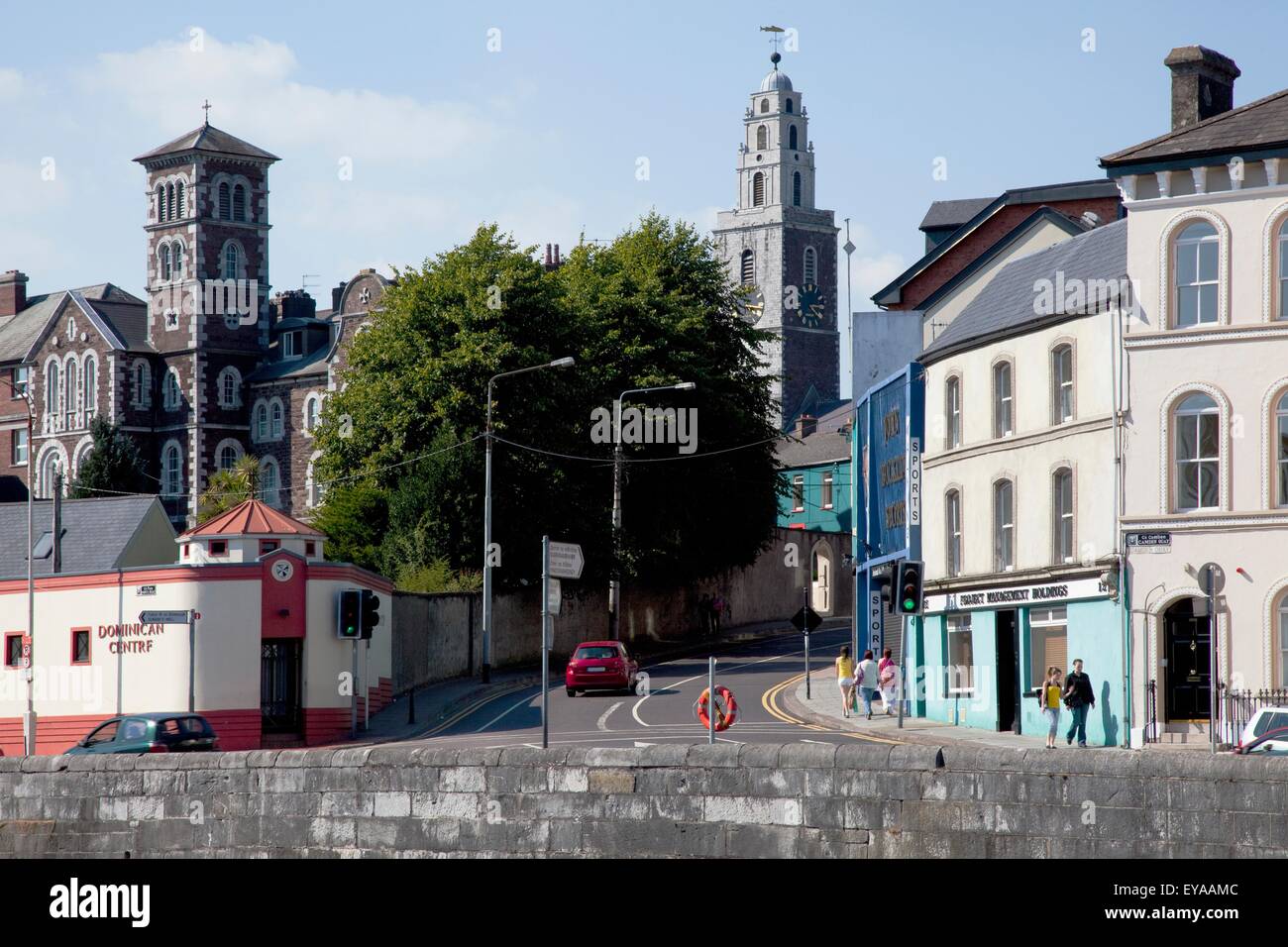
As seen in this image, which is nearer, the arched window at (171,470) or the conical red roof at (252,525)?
the conical red roof at (252,525)

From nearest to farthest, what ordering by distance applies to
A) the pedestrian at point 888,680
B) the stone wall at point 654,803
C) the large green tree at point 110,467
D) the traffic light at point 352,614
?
1. the stone wall at point 654,803
2. the traffic light at point 352,614
3. the pedestrian at point 888,680
4. the large green tree at point 110,467

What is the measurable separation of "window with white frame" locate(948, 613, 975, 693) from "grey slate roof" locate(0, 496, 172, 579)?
22.7 meters

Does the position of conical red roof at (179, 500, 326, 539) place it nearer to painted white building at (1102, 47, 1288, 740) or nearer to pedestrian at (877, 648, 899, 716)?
pedestrian at (877, 648, 899, 716)

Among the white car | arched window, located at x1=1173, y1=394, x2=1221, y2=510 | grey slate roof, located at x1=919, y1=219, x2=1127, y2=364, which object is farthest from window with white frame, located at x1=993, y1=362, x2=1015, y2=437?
the white car

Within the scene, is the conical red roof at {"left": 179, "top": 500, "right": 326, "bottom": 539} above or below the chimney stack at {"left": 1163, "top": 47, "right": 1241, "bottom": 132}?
below

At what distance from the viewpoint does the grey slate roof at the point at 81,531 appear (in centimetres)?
5153

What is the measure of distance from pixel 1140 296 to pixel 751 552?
3591 cm

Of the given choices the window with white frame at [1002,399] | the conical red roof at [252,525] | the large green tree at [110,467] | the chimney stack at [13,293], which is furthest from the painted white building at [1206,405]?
the chimney stack at [13,293]

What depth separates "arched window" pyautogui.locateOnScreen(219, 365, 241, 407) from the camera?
359ft

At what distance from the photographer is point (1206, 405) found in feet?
117

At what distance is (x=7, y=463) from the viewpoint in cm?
11350

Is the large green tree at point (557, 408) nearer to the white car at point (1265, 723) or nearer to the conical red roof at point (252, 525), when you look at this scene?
the conical red roof at point (252, 525)

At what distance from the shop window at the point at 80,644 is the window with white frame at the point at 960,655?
19.5 metres
